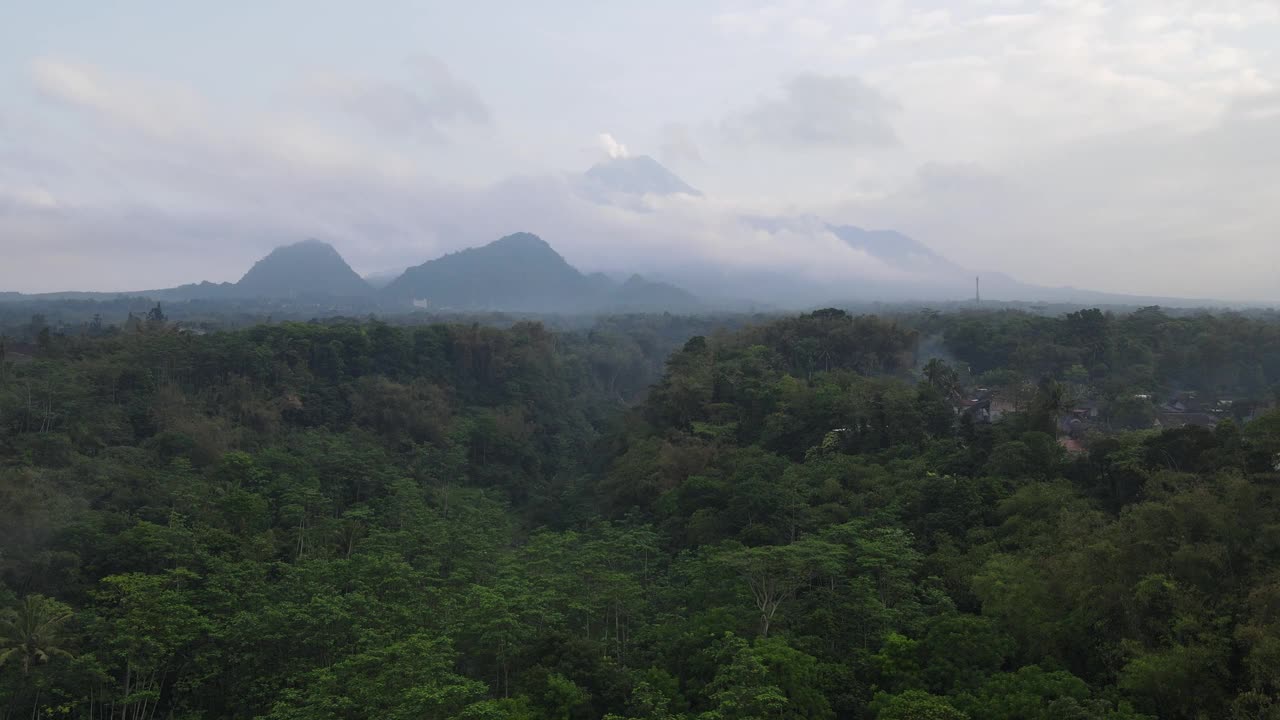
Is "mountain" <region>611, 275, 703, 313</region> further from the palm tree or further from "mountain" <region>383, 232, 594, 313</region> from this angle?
the palm tree

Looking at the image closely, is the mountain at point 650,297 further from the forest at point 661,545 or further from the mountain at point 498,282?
the forest at point 661,545

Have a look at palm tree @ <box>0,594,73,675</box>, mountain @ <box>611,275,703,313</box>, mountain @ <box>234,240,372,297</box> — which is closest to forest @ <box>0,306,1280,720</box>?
palm tree @ <box>0,594,73,675</box>

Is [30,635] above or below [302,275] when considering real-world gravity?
below

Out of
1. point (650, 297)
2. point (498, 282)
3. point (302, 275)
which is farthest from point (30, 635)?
point (302, 275)

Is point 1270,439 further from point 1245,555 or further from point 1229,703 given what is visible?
point 1229,703

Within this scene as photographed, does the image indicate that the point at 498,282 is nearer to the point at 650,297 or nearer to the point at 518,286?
the point at 518,286

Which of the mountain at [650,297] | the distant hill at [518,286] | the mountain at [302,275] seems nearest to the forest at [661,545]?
the mountain at [650,297]
